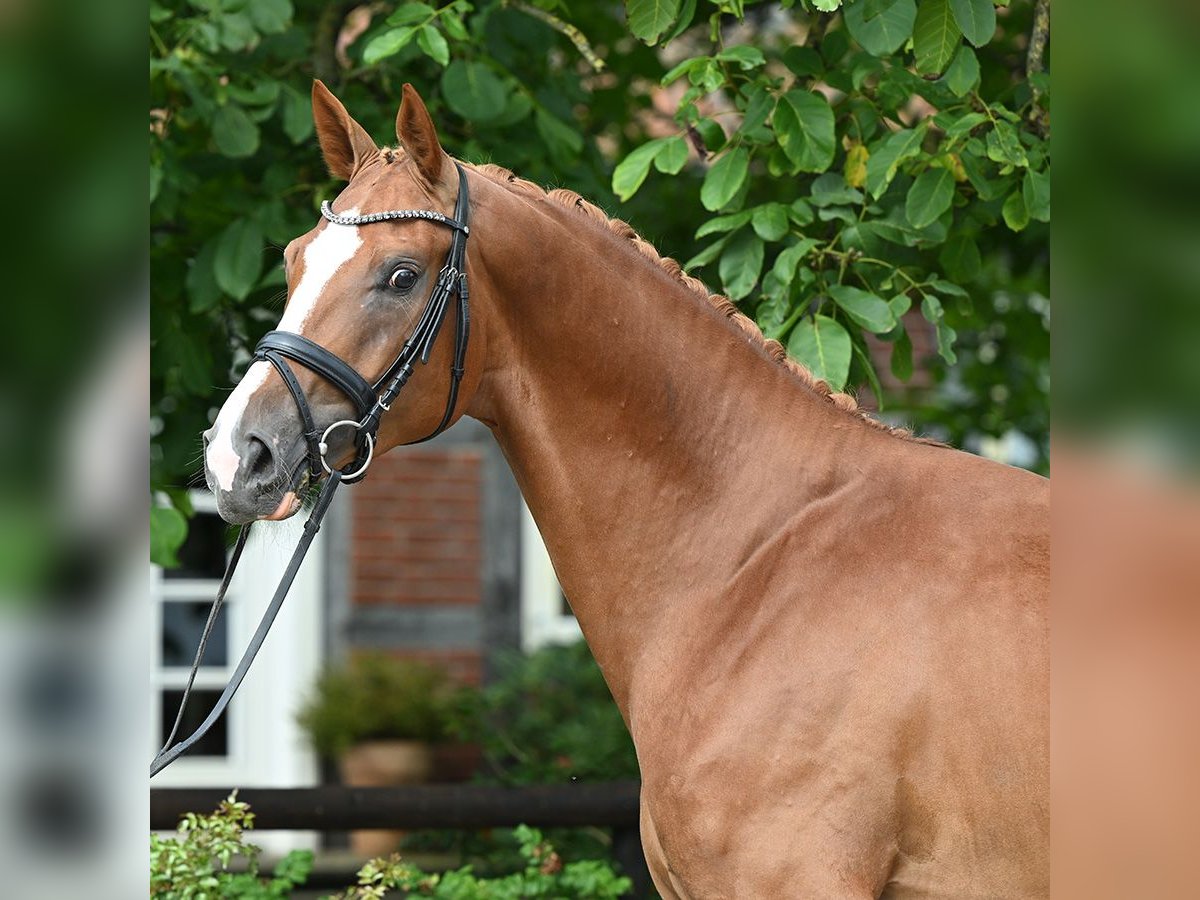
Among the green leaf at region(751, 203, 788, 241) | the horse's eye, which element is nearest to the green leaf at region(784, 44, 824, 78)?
the green leaf at region(751, 203, 788, 241)

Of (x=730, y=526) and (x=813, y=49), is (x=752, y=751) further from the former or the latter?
(x=813, y=49)

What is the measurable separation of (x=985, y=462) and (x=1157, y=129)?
1.93 metres

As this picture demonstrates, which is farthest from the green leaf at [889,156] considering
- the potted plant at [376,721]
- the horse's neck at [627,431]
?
the potted plant at [376,721]

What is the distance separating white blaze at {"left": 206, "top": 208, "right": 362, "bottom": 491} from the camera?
223 centimetres

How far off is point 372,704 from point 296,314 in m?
5.76

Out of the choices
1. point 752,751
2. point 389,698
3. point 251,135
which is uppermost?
point 251,135

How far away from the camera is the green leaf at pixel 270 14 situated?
3871 mm

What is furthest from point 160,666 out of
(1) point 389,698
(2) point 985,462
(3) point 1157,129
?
(3) point 1157,129

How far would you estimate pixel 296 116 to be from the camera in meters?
4.07

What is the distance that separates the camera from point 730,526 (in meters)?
2.60

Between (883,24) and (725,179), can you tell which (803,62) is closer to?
(725,179)

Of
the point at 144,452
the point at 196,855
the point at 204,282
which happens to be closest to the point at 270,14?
the point at 204,282

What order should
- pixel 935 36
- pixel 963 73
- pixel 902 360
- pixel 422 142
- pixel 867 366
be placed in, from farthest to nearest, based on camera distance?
pixel 902 360 < pixel 867 366 < pixel 963 73 < pixel 935 36 < pixel 422 142

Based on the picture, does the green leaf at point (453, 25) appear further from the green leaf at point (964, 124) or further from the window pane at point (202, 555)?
the window pane at point (202, 555)
